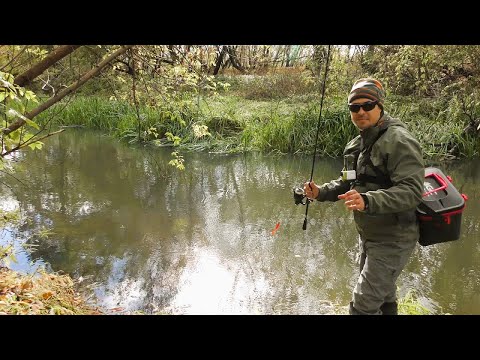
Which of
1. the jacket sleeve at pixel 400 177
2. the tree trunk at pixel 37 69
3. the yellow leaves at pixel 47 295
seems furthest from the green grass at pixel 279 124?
the jacket sleeve at pixel 400 177

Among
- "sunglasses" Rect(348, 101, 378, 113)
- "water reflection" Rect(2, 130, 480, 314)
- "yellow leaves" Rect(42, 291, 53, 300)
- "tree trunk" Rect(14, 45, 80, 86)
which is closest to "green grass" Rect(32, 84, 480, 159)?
"water reflection" Rect(2, 130, 480, 314)

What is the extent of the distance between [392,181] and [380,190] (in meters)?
0.11

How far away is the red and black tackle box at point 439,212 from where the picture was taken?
7.27 ft

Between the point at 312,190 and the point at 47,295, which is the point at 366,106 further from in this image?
the point at 47,295

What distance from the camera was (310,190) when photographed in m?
2.64

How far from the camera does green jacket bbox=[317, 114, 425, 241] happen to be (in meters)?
2.04

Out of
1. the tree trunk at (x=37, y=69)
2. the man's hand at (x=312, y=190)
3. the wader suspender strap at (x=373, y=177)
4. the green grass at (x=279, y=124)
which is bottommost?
the green grass at (x=279, y=124)

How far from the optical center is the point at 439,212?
2.20 meters

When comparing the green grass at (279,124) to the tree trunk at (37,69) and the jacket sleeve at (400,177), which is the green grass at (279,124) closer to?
the tree trunk at (37,69)

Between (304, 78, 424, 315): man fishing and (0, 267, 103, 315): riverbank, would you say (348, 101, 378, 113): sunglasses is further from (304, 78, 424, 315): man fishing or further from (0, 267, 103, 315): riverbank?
(0, 267, 103, 315): riverbank

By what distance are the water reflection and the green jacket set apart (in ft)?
5.72

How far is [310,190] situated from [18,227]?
172 inches

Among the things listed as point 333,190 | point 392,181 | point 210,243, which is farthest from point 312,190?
point 210,243

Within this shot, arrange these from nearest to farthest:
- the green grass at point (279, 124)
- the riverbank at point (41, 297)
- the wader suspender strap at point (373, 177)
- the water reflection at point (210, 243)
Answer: the wader suspender strap at point (373, 177) < the riverbank at point (41, 297) < the water reflection at point (210, 243) < the green grass at point (279, 124)
